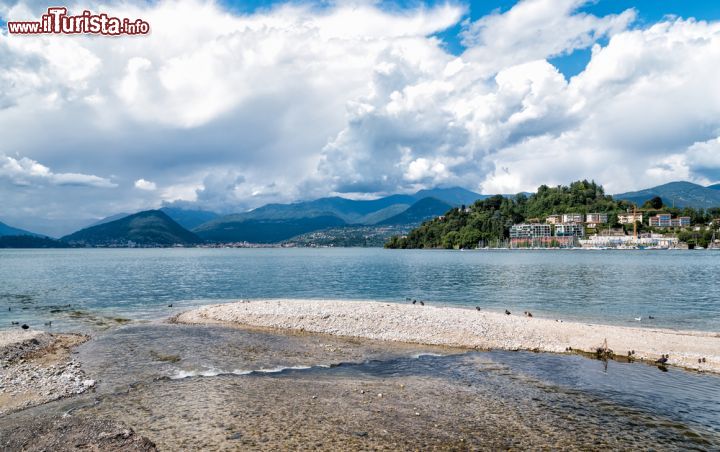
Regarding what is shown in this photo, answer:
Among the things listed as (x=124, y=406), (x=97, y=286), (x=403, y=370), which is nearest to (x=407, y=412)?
(x=403, y=370)

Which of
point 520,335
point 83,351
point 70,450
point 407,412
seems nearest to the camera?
point 70,450

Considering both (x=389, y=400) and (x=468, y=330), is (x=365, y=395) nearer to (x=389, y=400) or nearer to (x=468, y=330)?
(x=389, y=400)

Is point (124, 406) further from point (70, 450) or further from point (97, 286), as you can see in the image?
point (97, 286)

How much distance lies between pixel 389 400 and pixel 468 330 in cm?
1438

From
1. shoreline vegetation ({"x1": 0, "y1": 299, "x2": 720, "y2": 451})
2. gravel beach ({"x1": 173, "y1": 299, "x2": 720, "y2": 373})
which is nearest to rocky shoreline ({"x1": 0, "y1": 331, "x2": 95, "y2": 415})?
A: shoreline vegetation ({"x1": 0, "y1": 299, "x2": 720, "y2": 451})

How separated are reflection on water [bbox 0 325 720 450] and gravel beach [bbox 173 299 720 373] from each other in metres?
2.24

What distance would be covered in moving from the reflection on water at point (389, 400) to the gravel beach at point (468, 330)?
88.2 inches

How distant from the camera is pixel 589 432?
1502 cm

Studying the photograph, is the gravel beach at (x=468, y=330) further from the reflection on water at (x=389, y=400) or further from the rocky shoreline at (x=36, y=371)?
the rocky shoreline at (x=36, y=371)

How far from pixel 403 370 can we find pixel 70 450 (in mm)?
14711

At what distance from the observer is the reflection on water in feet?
47.2

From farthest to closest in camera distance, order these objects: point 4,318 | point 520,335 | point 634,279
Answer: point 634,279 < point 4,318 < point 520,335

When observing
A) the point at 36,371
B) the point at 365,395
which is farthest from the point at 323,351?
the point at 36,371

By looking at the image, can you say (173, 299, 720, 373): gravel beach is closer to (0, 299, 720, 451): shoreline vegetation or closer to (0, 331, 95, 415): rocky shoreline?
(0, 299, 720, 451): shoreline vegetation
